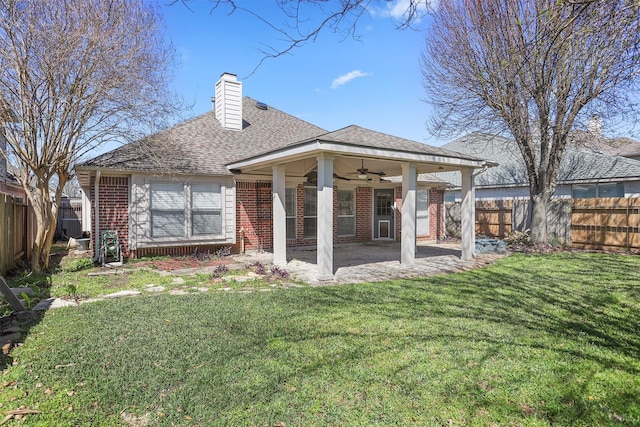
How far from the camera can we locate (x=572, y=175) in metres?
16.4

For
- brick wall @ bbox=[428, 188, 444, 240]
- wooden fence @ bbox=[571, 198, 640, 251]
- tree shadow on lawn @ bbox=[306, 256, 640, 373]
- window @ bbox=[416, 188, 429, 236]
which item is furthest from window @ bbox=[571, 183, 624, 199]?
tree shadow on lawn @ bbox=[306, 256, 640, 373]

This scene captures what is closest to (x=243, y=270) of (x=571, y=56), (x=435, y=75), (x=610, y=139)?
(x=435, y=75)

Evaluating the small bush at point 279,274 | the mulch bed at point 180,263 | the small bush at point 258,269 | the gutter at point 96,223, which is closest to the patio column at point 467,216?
the small bush at point 279,274

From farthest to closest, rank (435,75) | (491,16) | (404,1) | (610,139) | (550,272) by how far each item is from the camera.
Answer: (435,75) < (610,139) < (491,16) < (550,272) < (404,1)

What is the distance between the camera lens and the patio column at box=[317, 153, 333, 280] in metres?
7.37

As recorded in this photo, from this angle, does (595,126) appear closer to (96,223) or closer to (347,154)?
(347,154)

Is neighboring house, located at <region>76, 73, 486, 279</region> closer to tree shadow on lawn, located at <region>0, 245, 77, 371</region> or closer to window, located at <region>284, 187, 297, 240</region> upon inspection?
window, located at <region>284, 187, 297, 240</region>

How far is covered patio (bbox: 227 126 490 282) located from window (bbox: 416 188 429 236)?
11.1 ft

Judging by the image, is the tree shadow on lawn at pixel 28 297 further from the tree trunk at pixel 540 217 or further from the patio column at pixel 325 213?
the tree trunk at pixel 540 217

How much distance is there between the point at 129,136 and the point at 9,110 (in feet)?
7.65

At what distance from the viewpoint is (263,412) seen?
2797 mm

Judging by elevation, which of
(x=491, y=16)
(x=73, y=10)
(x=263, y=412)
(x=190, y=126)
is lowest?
(x=263, y=412)

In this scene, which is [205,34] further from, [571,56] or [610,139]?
[610,139]

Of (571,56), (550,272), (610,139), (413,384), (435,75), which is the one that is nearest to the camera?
(413,384)
